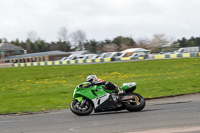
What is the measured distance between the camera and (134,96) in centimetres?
892

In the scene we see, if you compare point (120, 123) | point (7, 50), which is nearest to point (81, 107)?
point (120, 123)

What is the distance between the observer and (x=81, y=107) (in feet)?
29.5

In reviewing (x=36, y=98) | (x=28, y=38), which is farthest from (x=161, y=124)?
(x=28, y=38)

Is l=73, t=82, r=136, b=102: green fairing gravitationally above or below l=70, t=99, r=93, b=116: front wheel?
above

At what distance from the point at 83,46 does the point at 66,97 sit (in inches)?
4456

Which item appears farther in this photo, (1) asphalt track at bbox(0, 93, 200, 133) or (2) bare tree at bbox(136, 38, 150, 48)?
(2) bare tree at bbox(136, 38, 150, 48)

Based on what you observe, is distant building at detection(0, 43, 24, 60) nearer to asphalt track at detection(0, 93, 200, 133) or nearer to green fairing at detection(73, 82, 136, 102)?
asphalt track at detection(0, 93, 200, 133)

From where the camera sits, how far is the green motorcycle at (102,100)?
8906mm

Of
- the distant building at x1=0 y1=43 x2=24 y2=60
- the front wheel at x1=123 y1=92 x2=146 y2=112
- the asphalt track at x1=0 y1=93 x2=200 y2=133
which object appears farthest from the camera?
the distant building at x1=0 y1=43 x2=24 y2=60

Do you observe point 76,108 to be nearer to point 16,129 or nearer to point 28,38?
point 16,129

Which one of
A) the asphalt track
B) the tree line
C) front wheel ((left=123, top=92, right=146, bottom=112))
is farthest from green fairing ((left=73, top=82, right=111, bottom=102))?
the tree line

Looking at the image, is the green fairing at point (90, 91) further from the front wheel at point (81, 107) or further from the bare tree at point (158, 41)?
the bare tree at point (158, 41)

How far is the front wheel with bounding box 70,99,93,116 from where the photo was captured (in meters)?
8.90

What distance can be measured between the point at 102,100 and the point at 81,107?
27.2 inches
